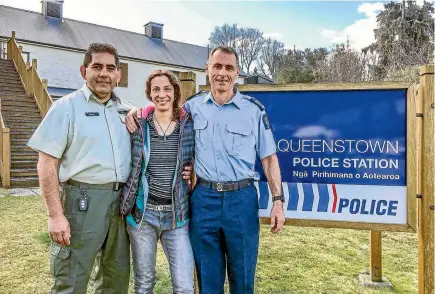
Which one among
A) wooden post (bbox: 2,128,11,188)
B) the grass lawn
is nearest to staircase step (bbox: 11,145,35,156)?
wooden post (bbox: 2,128,11,188)

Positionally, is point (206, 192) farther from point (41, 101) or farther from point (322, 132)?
point (41, 101)

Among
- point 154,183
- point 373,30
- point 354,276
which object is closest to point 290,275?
point 354,276

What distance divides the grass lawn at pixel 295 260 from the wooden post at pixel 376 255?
0.64 feet

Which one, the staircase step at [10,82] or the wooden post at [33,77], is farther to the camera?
the staircase step at [10,82]

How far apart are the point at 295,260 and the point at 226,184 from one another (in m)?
2.49

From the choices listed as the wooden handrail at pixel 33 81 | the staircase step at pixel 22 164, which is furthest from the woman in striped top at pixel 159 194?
the wooden handrail at pixel 33 81

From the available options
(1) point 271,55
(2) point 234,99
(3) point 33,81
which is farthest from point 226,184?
(1) point 271,55

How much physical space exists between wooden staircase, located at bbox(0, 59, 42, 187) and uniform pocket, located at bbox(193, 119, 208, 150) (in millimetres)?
8861

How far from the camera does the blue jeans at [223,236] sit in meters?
2.41

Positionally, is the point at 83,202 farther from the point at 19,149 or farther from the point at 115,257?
the point at 19,149

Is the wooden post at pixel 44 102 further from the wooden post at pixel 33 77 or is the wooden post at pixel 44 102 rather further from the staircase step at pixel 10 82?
the staircase step at pixel 10 82

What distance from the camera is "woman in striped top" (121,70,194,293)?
7.72ft

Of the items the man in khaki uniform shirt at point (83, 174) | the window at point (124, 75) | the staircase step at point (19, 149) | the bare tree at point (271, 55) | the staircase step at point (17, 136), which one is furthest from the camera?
the bare tree at point (271, 55)

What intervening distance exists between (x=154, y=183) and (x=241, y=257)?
77 centimetres
